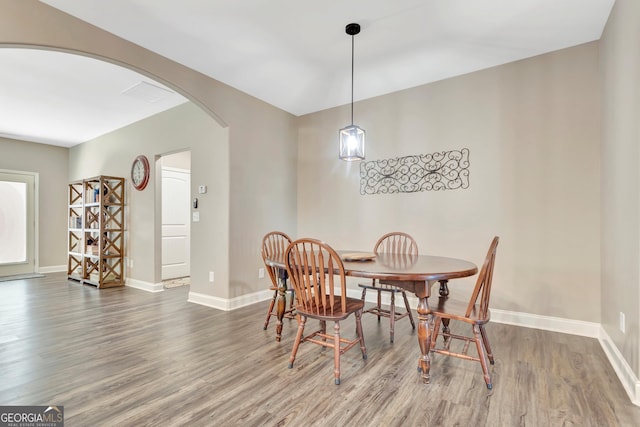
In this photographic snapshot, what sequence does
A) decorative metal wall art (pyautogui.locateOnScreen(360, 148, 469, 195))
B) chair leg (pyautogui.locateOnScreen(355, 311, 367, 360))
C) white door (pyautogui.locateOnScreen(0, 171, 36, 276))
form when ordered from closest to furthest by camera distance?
chair leg (pyautogui.locateOnScreen(355, 311, 367, 360)) < decorative metal wall art (pyautogui.locateOnScreen(360, 148, 469, 195)) < white door (pyautogui.locateOnScreen(0, 171, 36, 276))

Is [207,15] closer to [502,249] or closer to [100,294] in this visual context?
[502,249]

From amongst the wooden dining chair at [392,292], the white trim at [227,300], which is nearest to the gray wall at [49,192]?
the white trim at [227,300]

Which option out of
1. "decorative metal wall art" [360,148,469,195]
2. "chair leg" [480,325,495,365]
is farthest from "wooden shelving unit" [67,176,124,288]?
"chair leg" [480,325,495,365]

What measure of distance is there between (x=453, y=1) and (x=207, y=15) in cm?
184

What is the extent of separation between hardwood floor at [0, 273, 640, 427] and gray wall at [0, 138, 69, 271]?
3.92 meters

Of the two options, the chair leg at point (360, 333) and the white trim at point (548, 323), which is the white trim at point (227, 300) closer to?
the chair leg at point (360, 333)

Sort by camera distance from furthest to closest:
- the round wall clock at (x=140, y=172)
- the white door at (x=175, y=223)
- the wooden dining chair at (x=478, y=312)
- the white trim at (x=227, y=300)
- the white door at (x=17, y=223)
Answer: the white door at (x=17, y=223) < the white door at (x=175, y=223) < the round wall clock at (x=140, y=172) < the white trim at (x=227, y=300) < the wooden dining chair at (x=478, y=312)

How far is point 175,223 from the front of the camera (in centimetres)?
564

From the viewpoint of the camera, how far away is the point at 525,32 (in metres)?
2.62

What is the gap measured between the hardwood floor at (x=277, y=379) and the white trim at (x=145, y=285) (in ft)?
4.57

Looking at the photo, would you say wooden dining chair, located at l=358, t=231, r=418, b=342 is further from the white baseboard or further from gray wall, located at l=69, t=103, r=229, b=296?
gray wall, located at l=69, t=103, r=229, b=296

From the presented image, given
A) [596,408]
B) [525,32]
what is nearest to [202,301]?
[596,408]

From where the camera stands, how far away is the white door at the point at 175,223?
5445 millimetres

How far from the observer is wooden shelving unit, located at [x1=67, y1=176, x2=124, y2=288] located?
487cm
